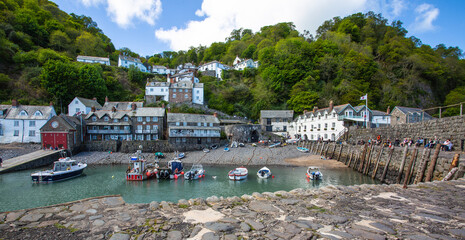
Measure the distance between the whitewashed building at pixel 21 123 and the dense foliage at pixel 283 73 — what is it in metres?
10.4

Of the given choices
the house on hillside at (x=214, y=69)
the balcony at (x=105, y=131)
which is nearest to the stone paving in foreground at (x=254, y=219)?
the balcony at (x=105, y=131)

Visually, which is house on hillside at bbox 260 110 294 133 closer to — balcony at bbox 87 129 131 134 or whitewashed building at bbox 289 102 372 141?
whitewashed building at bbox 289 102 372 141

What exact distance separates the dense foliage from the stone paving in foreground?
5181 centimetres

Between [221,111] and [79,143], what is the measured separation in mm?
34264

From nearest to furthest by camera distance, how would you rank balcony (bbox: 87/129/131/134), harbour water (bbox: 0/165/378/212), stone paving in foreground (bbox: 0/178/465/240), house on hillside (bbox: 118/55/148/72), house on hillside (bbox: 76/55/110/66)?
stone paving in foreground (bbox: 0/178/465/240) < harbour water (bbox: 0/165/378/212) < balcony (bbox: 87/129/131/134) < house on hillside (bbox: 76/55/110/66) < house on hillside (bbox: 118/55/148/72)

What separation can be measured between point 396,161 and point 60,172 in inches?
1557

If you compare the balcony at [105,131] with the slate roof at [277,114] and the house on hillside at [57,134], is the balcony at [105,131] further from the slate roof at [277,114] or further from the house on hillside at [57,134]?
the slate roof at [277,114]

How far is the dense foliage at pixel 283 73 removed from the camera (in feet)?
177

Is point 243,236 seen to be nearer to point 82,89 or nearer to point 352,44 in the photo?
point 82,89

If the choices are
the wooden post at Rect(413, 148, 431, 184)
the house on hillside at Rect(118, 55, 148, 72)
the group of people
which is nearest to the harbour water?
the group of people

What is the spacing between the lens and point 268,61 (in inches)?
2803

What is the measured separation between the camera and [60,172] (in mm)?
26609

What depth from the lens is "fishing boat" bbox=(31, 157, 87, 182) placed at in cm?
2553

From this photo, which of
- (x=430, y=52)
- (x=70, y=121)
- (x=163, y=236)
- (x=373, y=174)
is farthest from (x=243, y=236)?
(x=430, y=52)
